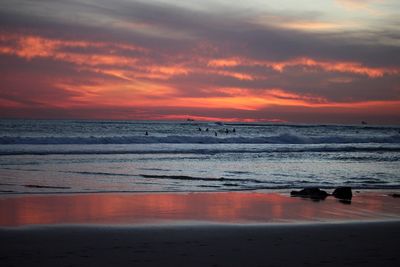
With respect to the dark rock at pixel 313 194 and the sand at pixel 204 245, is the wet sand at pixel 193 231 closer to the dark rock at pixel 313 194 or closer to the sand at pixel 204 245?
the sand at pixel 204 245

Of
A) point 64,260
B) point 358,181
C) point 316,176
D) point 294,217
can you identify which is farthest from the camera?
point 316,176

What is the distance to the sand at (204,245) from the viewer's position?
20.9 feet

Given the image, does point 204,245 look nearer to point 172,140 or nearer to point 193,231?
point 193,231

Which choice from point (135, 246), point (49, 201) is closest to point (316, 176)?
point (49, 201)

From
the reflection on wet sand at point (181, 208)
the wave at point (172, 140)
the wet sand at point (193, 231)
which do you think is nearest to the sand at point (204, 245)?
the wet sand at point (193, 231)

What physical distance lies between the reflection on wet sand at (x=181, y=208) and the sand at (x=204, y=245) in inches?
34.4

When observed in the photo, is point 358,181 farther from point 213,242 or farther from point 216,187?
point 213,242

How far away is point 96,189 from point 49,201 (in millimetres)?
2418

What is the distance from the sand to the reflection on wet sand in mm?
874

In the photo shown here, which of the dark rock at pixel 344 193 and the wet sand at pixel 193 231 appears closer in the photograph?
the wet sand at pixel 193 231

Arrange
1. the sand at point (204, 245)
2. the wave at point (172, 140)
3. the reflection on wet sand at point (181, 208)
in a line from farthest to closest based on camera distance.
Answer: the wave at point (172, 140), the reflection on wet sand at point (181, 208), the sand at point (204, 245)

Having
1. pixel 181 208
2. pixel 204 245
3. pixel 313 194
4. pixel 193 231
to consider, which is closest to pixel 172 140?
pixel 313 194

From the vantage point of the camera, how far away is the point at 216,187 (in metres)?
15.0

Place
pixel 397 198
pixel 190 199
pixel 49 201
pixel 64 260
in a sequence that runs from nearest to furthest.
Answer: pixel 64 260
pixel 49 201
pixel 190 199
pixel 397 198
